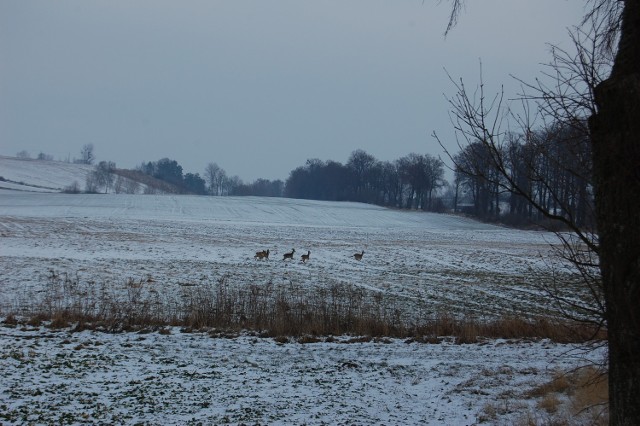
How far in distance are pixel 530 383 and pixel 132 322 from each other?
27.1 feet

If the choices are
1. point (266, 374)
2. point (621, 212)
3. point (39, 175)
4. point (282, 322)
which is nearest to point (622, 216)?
point (621, 212)

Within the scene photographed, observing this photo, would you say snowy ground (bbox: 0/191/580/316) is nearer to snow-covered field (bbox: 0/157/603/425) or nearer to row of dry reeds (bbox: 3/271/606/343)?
snow-covered field (bbox: 0/157/603/425)

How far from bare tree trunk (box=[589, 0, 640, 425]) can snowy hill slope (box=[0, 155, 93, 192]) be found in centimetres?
13397

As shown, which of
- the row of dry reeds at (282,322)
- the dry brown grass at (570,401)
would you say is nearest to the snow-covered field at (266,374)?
the dry brown grass at (570,401)

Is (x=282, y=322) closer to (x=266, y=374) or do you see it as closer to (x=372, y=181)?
(x=266, y=374)

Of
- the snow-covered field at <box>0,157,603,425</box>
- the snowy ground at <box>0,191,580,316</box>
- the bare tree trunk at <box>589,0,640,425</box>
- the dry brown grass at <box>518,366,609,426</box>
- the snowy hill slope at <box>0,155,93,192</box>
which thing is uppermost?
the snowy hill slope at <box>0,155,93,192</box>

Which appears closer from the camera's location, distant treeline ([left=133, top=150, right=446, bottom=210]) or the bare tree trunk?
the bare tree trunk

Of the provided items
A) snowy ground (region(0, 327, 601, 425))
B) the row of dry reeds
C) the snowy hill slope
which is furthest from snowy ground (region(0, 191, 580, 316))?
the snowy hill slope

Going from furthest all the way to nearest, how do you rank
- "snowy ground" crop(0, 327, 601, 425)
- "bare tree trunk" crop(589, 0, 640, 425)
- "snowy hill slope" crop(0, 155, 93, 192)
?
"snowy hill slope" crop(0, 155, 93, 192) < "snowy ground" crop(0, 327, 601, 425) < "bare tree trunk" crop(589, 0, 640, 425)

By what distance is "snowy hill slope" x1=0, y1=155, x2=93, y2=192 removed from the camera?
132m

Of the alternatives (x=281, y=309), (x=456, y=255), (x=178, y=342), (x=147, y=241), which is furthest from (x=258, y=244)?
(x=178, y=342)

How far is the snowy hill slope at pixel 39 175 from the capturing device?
13198cm

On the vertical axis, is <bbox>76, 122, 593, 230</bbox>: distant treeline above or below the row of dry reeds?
above

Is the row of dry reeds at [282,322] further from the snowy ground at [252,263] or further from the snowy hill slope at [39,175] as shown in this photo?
the snowy hill slope at [39,175]
